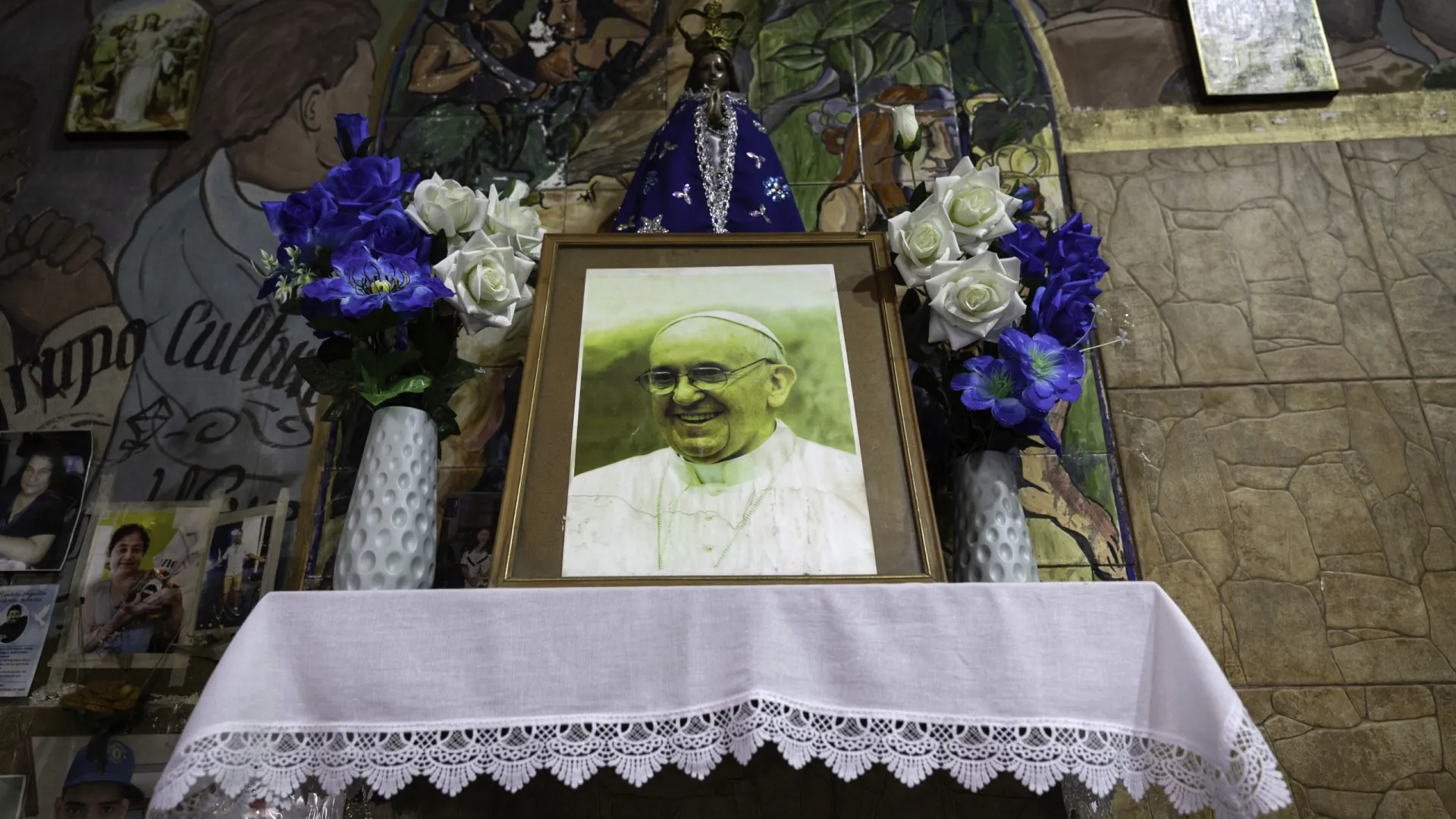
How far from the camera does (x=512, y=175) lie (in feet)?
6.66

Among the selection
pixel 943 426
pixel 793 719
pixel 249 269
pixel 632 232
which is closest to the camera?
pixel 793 719

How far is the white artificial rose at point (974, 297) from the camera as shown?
1455 millimetres

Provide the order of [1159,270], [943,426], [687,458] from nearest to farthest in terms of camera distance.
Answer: [687,458] < [943,426] < [1159,270]

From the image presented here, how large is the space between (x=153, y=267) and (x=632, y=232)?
42.6 inches

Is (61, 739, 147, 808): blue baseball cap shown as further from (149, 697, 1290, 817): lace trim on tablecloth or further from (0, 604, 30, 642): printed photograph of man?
(149, 697, 1290, 817): lace trim on tablecloth

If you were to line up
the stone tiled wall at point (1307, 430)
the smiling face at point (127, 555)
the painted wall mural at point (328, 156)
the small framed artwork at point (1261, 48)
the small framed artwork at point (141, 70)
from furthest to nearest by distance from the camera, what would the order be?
the small framed artwork at point (141, 70)
the small framed artwork at point (1261, 48)
the painted wall mural at point (328, 156)
the smiling face at point (127, 555)
the stone tiled wall at point (1307, 430)

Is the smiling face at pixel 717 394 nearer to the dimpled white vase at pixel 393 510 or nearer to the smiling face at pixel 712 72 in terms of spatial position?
the dimpled white vase at pixel 393 510

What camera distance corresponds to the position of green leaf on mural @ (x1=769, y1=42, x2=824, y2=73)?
208cm

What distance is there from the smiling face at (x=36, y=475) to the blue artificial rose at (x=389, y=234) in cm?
94

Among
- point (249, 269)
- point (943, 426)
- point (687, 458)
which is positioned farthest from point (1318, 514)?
point (249, 269)

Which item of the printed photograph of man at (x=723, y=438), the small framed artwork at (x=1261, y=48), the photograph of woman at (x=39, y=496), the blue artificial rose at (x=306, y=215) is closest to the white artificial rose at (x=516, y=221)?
the printed photograph of man at (x=723, y=438)

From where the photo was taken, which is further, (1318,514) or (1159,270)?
(1159,270)

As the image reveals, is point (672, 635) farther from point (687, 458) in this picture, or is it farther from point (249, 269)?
point (249, 269)

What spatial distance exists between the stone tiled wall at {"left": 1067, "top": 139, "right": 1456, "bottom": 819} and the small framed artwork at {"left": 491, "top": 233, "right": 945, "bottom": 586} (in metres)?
0.61
